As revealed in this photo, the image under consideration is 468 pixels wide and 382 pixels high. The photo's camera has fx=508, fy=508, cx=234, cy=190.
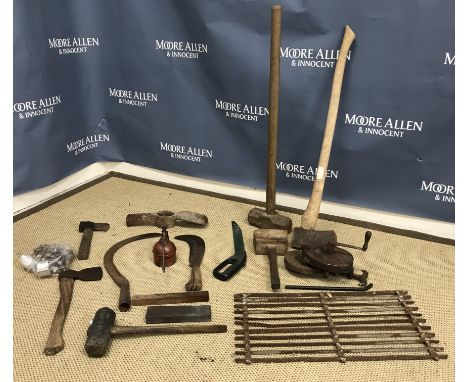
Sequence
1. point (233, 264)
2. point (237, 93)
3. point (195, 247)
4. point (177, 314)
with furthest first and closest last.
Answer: point (237, 93) < point (195, 247) < point (233, 264) < point (177, 314)

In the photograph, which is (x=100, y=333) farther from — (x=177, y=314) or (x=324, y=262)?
Result: (x=324, y=262)

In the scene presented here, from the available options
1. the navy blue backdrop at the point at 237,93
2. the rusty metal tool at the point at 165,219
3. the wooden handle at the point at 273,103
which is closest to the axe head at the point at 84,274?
the rusty metal tool at the point at 165,219

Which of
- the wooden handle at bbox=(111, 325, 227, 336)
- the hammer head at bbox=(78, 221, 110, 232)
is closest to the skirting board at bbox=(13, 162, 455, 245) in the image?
the hammer head at bbox=(78, 221, 110, 232)

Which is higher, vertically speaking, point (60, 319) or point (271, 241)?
point (271, 241)

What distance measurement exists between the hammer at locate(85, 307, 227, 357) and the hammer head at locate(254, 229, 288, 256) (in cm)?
43

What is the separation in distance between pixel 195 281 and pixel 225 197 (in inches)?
28.2

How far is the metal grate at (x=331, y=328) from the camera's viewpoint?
136 centimetres

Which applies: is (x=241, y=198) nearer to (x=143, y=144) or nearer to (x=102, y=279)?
(x=143, y=144)

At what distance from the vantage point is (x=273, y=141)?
6.31ft

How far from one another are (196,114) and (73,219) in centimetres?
69

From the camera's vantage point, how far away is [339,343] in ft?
4.57

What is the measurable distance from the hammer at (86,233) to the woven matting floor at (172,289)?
24 millimetres

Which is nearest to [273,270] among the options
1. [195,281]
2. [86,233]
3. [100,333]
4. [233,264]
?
[233,264]

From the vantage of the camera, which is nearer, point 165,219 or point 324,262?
point 324,262
